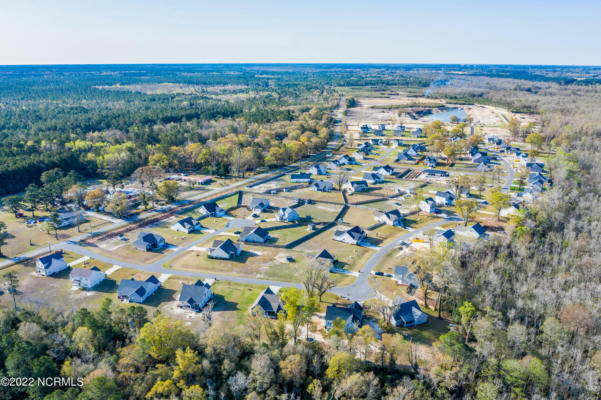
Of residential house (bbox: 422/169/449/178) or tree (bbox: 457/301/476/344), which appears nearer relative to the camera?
tree (bbox: 457/301/476/344)

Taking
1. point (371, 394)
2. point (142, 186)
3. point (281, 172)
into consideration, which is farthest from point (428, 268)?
point (142, 186)

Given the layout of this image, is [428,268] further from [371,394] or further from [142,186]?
[142,186]

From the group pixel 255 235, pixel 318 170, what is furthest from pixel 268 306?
pixel 318 170

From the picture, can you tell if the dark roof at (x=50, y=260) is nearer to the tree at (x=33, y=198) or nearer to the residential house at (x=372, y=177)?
the tree at (x=33, y=198)

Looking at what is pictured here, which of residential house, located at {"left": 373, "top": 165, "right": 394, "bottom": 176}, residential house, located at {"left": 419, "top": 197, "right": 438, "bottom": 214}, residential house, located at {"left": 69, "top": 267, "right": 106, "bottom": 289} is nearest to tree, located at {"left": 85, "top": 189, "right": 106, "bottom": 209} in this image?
residential house, located at {"left": 69, "top": 267, "right": 106, "bottom": 289}

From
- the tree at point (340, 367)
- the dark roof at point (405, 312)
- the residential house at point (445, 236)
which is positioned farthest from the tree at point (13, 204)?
the residential house at point (445, 236)

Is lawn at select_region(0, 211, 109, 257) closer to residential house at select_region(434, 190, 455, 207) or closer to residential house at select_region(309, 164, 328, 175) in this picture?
residential house at select_region(309, 164, 328, 175)
